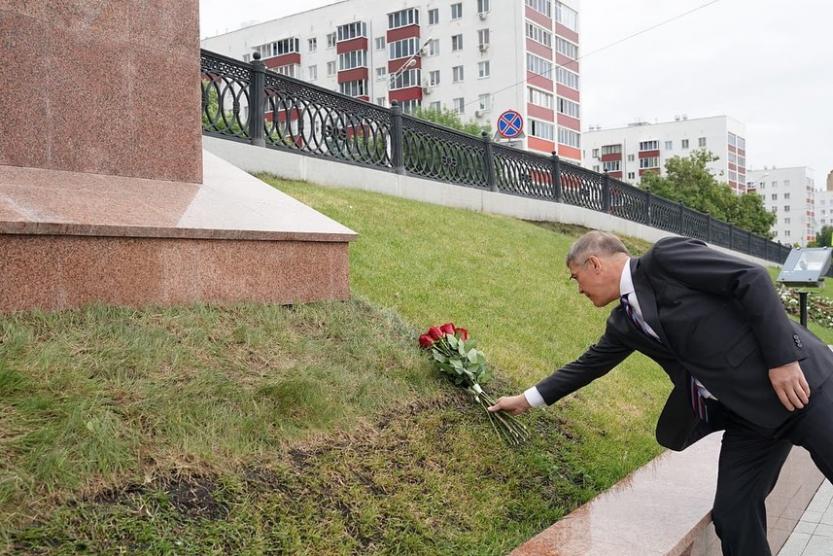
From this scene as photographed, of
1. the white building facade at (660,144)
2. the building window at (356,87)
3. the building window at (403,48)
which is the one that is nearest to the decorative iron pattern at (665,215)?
the building window at (403,48)

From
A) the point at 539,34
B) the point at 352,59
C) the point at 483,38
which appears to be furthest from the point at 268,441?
the point at 352,59

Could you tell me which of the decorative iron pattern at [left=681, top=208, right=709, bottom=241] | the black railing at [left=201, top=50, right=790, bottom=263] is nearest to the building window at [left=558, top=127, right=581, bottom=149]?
the decorative iron pattern at [left=681, top=208, right=709, bottom=241]

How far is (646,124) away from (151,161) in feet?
327

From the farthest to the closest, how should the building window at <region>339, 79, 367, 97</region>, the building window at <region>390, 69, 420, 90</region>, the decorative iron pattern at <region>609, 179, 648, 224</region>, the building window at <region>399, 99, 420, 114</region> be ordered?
the building window at <region>339, 79, 367, 97</region>, the building window at <region>399, 99, 420, 114</region>, the building window at <region>390, 69, 420, 90</region>, the decorative iron pattern at <region>609, 179, 648, 224</region>

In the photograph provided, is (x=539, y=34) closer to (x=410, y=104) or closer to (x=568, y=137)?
(x=568, y=137)

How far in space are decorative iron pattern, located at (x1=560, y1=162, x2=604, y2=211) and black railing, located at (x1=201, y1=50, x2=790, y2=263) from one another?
3 cm

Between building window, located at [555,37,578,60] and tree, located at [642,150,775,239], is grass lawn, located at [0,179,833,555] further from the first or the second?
building window, located at [555,37,578,60]

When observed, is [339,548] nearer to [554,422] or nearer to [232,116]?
[554,422]

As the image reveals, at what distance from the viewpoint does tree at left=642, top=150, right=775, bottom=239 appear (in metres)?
50.3

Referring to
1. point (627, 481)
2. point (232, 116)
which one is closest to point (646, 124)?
point (232, 116)

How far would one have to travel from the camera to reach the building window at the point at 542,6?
52844mm

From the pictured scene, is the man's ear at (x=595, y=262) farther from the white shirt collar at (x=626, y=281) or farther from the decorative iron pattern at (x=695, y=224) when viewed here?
the decorative iron pattern at (x=695, y=224)

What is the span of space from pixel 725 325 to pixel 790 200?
146m

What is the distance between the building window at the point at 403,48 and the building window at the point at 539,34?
8.69 metres
